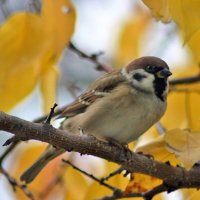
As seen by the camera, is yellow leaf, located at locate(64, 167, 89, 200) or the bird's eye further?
the bird's eye

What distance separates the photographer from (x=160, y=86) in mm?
2623

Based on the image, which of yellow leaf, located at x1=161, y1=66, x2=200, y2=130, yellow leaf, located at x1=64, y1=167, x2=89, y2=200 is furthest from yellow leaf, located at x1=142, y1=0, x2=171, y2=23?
yellow leaf, located at x1=64, y1=167, x2=89, y2=200

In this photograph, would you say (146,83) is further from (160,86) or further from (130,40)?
(130,40)

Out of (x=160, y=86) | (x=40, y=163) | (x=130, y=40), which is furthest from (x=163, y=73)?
(x=40, y=163)

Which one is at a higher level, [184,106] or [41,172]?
[184,106]

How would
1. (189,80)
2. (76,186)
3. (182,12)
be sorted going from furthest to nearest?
(189,80) → (76,186) → (182,12)

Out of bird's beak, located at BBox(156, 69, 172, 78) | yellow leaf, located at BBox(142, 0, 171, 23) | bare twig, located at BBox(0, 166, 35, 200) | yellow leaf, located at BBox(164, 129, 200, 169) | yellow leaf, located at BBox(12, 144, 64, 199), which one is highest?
yellow leaf, located at BBox(142, 0, 171, 23)

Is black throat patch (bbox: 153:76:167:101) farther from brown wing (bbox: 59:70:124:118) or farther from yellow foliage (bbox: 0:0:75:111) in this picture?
yellow foliage (bbox: 0:0:75:111)

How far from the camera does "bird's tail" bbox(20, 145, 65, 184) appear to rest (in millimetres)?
2543

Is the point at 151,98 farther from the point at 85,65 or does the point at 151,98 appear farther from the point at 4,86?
the point at 85,65

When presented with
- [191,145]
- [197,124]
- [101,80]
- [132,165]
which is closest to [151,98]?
[101,80]

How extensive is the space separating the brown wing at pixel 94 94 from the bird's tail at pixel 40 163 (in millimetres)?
178

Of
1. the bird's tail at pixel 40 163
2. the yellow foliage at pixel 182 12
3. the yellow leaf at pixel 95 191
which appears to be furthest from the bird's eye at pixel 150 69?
the yellow foliage at pixel 182 12

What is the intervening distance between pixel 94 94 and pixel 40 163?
410 mm
